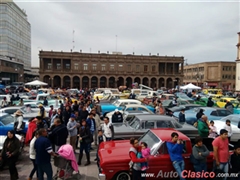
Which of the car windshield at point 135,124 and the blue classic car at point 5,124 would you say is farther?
the blue classic car at point 5,124

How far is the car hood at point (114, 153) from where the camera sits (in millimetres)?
5741

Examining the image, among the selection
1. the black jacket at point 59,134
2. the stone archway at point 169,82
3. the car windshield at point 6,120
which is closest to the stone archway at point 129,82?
the stone archway at point 169,82

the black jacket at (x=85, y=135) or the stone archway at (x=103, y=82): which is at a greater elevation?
the stone archway at (x=103, y=82)

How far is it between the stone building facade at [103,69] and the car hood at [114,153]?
198 feet

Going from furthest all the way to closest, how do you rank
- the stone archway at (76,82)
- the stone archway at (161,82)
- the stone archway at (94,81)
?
the stone archway at (161,82) → the stone archway at (94,81) → the stone archway at (76,82)

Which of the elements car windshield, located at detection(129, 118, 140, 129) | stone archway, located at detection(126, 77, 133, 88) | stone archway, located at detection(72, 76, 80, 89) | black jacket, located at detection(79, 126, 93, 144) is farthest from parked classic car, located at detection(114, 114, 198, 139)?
stone archway, located at detection(126, 77, 133, 88)

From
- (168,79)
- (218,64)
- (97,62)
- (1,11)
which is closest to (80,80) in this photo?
(97,62)

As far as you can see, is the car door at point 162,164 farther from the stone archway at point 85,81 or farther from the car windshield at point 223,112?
the stone archway at point 85,81

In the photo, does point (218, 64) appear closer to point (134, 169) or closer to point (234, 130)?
point (234, 130)

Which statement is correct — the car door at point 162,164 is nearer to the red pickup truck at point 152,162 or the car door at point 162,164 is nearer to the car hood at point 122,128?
the red pickup truck at point 152,162

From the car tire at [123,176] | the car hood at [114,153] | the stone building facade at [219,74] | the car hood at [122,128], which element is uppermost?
the stone building facade at [219,74]

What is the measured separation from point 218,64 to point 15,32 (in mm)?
81975

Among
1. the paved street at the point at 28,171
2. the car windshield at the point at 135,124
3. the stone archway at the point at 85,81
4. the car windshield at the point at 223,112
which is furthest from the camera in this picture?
the stone archway at the point at 85,81

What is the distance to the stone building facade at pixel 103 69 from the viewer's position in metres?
65.4
